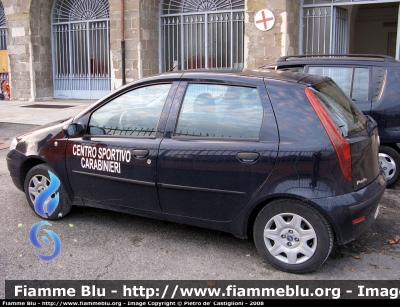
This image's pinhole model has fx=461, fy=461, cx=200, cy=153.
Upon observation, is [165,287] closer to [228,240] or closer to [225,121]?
[228,240]

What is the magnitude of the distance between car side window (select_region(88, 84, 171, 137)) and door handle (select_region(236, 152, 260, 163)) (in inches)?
34.5

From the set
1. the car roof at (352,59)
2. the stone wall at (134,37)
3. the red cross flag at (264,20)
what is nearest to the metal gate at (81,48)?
the stone wall at (134,37)

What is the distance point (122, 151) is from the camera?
4.24 meters

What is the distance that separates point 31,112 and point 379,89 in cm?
1050

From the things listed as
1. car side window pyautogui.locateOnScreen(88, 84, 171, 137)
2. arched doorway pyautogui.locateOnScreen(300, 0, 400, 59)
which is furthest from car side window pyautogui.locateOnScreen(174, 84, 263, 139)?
arched doorway pyautogui.locateOnScreen(300, 0, 400, 59)

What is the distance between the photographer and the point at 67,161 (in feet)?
15.2

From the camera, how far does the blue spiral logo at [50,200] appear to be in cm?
477

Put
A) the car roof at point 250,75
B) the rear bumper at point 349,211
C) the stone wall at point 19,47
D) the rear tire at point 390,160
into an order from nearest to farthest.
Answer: the rear bumper at point 349,211 → the car roof at point 250,75 → the rear tire at point 390,160 → the stone wall at point 19,47

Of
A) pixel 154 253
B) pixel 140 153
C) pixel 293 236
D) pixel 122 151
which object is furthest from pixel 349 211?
pixel 122 151

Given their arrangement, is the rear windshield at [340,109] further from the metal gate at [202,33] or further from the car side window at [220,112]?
the metal gate at [202,33]

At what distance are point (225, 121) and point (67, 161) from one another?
5.71 ft

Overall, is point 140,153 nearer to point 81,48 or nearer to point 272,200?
point 272,200

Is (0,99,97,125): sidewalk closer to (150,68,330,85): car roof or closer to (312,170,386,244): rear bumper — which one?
(150,68,330,85): car roof

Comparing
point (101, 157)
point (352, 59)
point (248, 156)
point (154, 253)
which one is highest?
point (352, 59)
